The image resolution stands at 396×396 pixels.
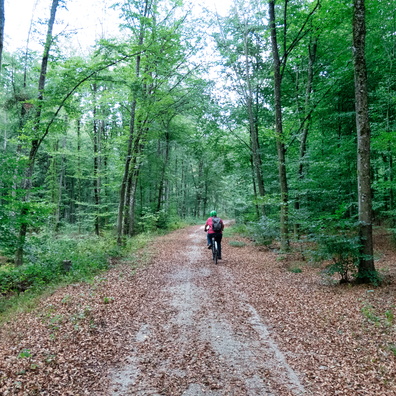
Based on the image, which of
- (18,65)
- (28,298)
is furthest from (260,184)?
(18,65)

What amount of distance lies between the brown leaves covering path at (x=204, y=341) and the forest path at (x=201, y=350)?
18 millimetres

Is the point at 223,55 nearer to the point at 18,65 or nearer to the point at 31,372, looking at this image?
the point at 18,65

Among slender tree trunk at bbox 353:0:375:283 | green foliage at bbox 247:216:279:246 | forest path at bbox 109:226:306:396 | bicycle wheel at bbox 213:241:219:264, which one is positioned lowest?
forest path at bbox 109:226:306:396

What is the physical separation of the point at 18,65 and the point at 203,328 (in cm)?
1901

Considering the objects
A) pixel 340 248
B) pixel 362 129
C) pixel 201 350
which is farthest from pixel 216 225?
pixel 201 350

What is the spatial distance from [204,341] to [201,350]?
0.29 meters

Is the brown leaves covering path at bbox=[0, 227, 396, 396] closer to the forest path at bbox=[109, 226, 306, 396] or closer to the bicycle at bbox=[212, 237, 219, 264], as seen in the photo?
the forest path at bbox=[109, 226, 306, 396]

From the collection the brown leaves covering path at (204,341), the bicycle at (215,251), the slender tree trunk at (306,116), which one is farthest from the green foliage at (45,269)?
the slender tree trunk at (306,116)

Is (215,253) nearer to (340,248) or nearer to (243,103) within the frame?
(340,248)

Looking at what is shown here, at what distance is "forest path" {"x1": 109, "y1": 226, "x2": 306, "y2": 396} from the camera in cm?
336

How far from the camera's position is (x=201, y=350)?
417 cm

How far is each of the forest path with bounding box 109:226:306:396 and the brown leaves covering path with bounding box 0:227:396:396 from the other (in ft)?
0.06

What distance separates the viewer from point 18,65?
16438mm

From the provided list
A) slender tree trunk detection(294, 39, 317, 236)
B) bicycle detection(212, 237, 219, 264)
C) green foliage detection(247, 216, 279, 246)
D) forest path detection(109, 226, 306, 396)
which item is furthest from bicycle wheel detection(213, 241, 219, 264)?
slender tree trunk detection(294, 39, 317, 236)
